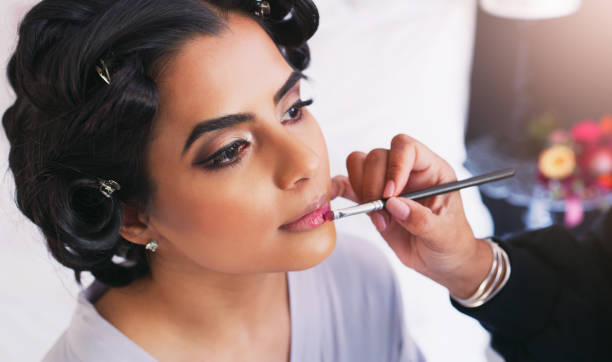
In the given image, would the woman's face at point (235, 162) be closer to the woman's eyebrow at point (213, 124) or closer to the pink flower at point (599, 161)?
the woman's eyebrow at point (213, 124)

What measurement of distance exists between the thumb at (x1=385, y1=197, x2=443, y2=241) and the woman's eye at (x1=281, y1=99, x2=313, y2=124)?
178 millimetres

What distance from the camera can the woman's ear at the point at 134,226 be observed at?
2.53ft

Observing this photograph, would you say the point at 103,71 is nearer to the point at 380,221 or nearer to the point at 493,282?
the point at 380,221

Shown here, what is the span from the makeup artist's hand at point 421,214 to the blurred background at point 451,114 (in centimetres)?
40

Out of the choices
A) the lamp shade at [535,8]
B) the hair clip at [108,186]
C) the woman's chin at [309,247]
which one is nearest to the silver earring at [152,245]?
the hair clip at [108,186]

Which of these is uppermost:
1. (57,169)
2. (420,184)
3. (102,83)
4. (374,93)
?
(102,83)

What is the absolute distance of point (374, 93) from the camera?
1.41 meters

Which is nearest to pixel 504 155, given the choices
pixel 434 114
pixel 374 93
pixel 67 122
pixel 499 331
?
pixel 434 114

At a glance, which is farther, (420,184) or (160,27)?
(420,184)

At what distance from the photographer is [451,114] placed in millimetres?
1520

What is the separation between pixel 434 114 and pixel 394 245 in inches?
26.2

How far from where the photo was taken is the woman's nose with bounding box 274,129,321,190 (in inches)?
26.6

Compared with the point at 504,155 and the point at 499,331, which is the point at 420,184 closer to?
the point at 499,331

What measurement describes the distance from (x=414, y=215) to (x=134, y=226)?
41 centimetres
